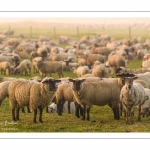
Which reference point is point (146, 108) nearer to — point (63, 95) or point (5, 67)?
point (63, 95)

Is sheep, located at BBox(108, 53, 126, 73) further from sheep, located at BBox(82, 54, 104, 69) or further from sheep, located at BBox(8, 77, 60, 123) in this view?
sheep, located at BBox(8, 77, 60, 123)

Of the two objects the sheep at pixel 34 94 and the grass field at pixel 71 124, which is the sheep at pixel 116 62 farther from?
the sheep at pixel 34 94

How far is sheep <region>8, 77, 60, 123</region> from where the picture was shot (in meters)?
11.9

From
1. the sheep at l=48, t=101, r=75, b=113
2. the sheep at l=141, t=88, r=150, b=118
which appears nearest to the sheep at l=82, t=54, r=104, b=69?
the sheep at l=48, t=101, r=75, b=113

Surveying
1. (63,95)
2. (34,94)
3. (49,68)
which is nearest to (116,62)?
(49,68)

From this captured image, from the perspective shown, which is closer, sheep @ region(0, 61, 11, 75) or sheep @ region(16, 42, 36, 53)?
sheep @ region(0, 61, 11, 75)

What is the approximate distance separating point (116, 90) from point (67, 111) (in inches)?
102

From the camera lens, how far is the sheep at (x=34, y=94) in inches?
470

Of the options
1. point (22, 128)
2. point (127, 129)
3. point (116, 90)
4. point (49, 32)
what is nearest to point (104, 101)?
point (116, 90)

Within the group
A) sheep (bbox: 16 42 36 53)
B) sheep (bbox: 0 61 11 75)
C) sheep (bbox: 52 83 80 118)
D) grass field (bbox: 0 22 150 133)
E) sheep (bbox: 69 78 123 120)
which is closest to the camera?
grass field (bbox: 0 22 150 133)

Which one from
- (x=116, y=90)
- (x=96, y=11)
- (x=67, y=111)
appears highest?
(x=96, y=11)

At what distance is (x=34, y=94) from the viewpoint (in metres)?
12.1
